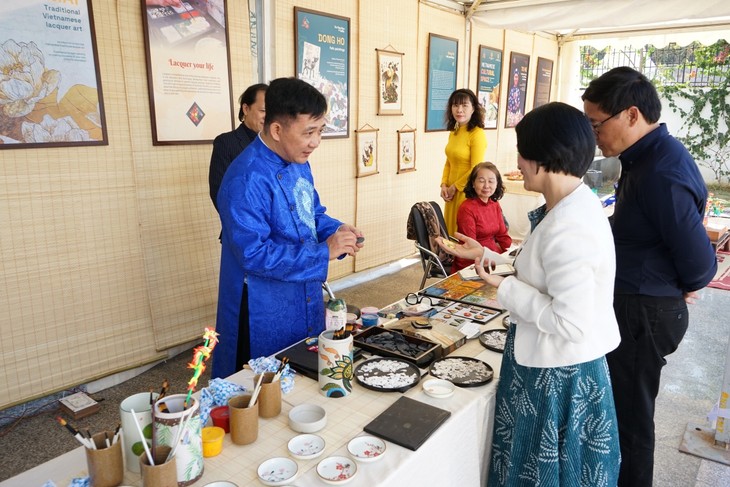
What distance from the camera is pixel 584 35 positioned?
7.32m

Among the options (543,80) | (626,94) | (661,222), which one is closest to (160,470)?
(661,222)

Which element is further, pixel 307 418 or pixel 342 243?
pixel 342 243

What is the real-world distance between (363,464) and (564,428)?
1.92 ft

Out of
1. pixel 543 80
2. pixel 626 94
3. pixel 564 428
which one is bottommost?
pixel 564 428

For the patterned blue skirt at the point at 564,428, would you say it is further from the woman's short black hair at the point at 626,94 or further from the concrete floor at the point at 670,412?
the concrete floor at the point at 670,412

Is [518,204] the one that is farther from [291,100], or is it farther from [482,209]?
[291,100]

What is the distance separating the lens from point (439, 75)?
5453 mm

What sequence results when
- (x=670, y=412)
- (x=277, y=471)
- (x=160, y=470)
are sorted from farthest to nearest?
(x=670, y=412)
(x=277, y=471)
(x=160, y=470)

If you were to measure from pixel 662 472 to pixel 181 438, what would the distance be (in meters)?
2.21

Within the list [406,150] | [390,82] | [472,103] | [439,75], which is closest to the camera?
[472,103]

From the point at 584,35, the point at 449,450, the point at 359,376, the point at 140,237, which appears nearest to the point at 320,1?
the point at 140,237

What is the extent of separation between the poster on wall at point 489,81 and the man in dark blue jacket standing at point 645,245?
181 inches

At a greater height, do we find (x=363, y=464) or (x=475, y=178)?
(x=475, y=178)

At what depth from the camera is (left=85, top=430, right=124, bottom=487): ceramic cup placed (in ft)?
3.40
